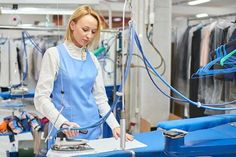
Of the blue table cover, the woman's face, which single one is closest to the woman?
the woman's face

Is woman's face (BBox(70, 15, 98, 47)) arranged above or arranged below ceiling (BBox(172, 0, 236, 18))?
below

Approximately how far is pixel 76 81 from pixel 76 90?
49 millimetres

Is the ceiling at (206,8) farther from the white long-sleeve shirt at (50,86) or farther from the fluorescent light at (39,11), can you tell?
the white long-sleeve shirt at (50,86)

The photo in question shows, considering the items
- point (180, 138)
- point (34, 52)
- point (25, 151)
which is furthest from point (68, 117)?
point (34, 52)

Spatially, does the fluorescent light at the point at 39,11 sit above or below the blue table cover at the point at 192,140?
above

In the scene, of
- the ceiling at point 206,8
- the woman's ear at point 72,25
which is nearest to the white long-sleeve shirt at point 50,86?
the woman's ear at point 72,25

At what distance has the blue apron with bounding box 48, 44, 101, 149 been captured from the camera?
1.93m

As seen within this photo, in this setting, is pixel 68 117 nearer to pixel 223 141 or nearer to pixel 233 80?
pixel 223 141

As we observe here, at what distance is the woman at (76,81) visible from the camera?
6.03 ft

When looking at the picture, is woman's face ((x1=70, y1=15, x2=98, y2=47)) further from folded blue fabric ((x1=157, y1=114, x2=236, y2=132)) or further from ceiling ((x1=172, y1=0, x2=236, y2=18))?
ceiling ((x1=172, y1=0, x2=236, y2=18))

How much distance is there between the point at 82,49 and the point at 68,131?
0.57 m

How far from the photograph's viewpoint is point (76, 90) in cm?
196

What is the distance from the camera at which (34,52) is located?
283 inches

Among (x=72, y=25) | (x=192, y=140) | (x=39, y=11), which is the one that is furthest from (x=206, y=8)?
(x=192, y=140)
